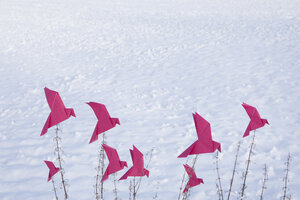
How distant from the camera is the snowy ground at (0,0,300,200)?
11.6 feet

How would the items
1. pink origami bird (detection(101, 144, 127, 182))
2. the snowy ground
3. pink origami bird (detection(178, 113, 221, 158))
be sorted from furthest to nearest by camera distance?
the snowy ground → pink origami bird (detection(101, 144, 127, 182)) → pink origami bird (detection(178, 113, 221, 158))

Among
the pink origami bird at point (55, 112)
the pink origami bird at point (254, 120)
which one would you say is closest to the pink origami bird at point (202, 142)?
the pink origami bird at point (254, 120)

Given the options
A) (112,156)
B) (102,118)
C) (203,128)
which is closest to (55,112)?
(102,118)

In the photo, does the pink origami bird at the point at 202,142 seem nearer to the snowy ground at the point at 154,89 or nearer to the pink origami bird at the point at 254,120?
the pink origami bird at the point at 254,120

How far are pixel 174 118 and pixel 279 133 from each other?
1.68 meters

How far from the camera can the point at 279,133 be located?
4.15 meters

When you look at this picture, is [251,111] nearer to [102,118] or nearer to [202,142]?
[202,142]

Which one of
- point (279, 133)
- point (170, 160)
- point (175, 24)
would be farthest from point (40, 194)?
point (175, 24)

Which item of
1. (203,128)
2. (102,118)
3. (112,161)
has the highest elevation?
(102,118)

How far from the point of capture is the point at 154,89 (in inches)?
230

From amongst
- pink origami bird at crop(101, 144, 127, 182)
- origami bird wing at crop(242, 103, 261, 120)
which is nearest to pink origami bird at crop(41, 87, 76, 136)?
pink origami bird at crop(101, 144, 127, 182)

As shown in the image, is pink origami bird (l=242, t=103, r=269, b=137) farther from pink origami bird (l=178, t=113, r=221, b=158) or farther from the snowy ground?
the snowy ground

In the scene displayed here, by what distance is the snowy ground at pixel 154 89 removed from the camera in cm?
354

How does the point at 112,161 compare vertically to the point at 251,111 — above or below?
below
